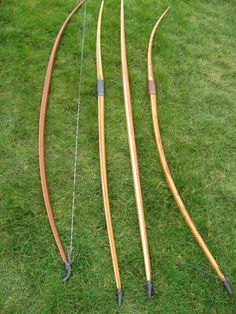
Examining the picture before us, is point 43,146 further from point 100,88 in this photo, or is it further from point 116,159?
point 100,88

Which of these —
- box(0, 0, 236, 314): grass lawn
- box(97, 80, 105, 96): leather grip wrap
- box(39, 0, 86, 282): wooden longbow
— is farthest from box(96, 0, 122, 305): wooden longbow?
box(39, 0, 86, 282): wooden longbow

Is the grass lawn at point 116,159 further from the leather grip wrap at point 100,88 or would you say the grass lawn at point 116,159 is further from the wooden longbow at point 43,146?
the leather grip wrap at point 100,88

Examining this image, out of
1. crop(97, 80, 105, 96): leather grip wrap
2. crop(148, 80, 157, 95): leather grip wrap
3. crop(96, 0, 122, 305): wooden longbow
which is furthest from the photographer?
crop(148, 80, 157, 95): leather grip wrap

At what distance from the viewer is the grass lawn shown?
2.93m

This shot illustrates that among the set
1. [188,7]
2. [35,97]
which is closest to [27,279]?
[35,97]

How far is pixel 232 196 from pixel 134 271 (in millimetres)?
1247

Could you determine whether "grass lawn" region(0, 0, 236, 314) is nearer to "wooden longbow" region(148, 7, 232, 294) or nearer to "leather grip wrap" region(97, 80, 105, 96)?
"wooden longbow" region(148, 7, 232, 294)

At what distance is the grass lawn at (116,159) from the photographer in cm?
293

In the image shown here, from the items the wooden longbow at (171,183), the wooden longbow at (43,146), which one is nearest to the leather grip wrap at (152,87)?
the wooden longbow at (171,183)

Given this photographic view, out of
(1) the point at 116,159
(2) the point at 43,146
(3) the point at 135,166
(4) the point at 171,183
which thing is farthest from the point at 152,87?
(2) the point at 43,146

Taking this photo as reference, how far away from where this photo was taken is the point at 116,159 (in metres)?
3.65

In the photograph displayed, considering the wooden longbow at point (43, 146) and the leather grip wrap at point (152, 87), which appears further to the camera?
the leather grip wrap at point (152, 87)

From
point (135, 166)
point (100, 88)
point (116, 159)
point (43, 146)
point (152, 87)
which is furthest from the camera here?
point (152, 87)

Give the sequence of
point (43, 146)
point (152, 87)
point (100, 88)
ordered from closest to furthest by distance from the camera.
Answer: point (43, 146) < point (100, 88) < point (152, 87)
